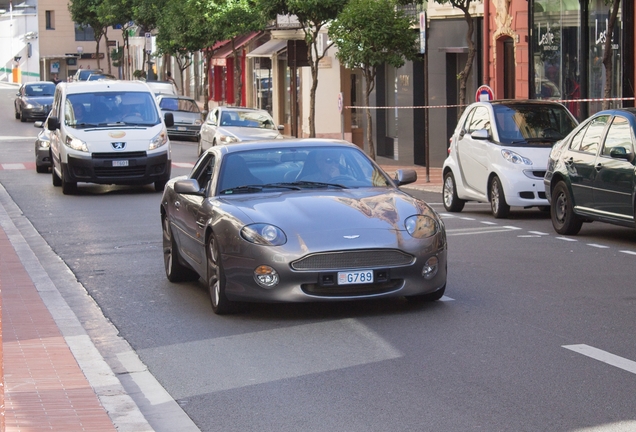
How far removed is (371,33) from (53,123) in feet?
30.5

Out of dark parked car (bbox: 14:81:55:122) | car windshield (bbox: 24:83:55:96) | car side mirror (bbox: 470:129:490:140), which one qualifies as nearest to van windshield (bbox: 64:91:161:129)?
car side mirror (bbox: 470:129:490:140)

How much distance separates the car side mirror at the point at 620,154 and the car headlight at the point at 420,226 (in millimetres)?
4818

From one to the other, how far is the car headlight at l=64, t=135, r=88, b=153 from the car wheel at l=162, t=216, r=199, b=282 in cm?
1104

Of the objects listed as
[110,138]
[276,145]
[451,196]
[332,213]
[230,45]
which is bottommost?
[451,196]

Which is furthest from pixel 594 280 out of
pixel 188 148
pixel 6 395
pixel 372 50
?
pixel 188 148

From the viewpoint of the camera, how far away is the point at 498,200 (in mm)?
17562

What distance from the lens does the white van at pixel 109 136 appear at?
22531 millimetres

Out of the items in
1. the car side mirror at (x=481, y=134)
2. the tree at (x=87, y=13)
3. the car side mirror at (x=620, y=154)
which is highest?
the tree at (x=87, y=13)

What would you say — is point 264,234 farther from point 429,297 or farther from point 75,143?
point 75,143

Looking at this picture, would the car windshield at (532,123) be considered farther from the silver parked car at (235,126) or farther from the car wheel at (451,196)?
the silver parked car at (235,126)

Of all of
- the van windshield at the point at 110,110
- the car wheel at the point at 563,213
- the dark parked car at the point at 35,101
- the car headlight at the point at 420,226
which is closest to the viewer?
the car headlight at the point at 420,226

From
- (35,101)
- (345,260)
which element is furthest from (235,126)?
(35,101)

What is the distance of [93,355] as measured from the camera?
8289 mm

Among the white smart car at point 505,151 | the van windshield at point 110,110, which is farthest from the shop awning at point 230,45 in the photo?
the white smart car at point 505,151
